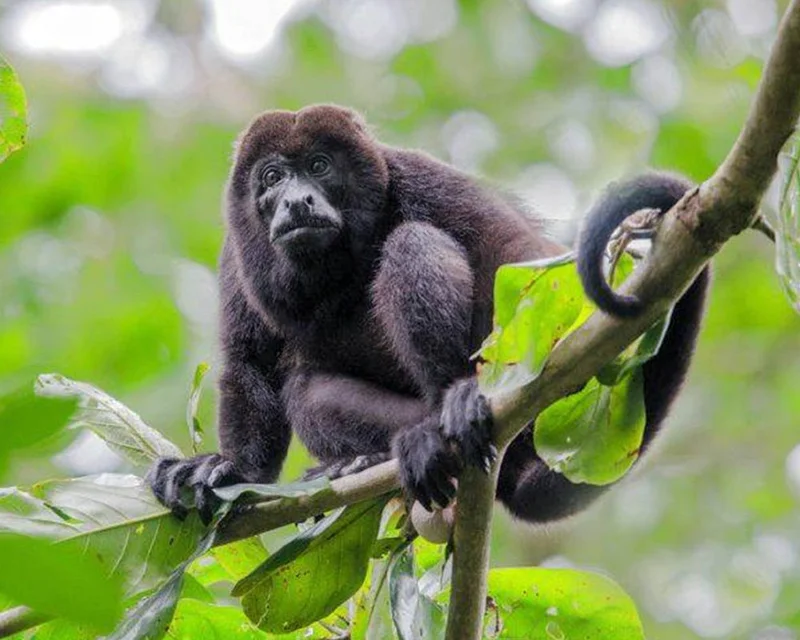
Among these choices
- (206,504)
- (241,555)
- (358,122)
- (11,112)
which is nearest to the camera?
(11,112)

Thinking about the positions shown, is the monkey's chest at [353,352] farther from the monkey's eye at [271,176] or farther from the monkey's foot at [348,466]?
the monkey's eye at [271,176]

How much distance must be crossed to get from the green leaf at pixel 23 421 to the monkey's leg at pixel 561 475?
1996 mm

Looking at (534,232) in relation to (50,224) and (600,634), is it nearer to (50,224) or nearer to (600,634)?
(600,634)

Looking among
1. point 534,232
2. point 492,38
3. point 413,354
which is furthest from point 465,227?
point 492,38

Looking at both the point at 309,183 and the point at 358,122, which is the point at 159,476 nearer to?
the point at 309,183

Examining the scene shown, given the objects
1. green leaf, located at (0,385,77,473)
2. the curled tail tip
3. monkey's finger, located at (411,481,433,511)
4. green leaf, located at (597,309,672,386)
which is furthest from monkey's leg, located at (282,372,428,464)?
green leaf, located at (0,385,77,473)

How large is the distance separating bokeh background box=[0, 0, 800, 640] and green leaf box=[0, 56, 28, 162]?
16.6 feet

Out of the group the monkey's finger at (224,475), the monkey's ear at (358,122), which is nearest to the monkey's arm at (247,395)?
the monkey's finger at (224,475)

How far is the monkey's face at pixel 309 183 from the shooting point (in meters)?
4.01

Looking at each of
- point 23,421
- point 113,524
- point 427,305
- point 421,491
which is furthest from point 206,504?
point 23,421

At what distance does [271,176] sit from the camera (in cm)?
423

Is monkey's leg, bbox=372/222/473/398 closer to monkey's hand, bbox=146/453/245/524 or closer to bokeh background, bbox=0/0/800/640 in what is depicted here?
monkey's hand, bbox=146/453/245/524

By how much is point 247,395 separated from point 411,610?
1.47m

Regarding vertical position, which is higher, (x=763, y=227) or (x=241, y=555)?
(x=763, y=227)
